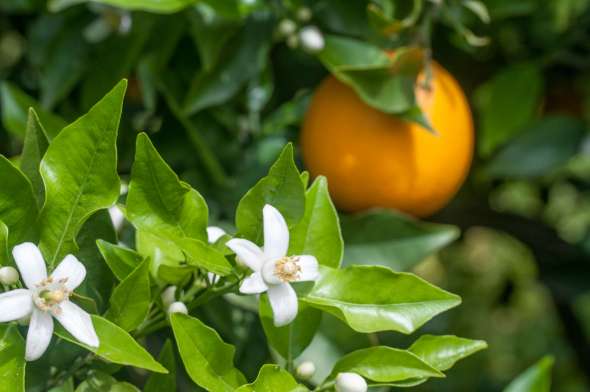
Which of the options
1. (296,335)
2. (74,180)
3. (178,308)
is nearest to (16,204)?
(74,180)

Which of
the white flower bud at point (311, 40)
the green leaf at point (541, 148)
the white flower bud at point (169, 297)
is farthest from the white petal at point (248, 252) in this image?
the green leaf at point (541, 148)

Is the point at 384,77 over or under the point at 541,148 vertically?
over

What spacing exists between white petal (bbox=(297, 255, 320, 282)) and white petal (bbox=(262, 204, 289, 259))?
0.07 ft

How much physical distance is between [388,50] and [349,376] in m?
0.53

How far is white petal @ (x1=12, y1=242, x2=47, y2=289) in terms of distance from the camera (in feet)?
2.39

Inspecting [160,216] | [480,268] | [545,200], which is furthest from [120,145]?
[480,268]

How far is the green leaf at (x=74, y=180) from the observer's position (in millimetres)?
782

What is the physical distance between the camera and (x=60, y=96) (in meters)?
1.33

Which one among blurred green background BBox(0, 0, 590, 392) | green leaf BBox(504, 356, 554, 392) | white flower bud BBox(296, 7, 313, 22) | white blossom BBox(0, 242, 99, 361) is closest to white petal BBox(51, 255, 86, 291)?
white blossom BBox(0, 242, 99, 361)

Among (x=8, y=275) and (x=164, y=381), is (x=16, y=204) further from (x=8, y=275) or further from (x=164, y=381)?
(x=164, y=381)

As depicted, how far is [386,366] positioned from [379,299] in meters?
0.05

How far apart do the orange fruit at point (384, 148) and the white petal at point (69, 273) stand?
49cm

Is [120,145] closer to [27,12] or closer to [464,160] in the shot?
[27,12]

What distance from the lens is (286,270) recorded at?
0.77m
